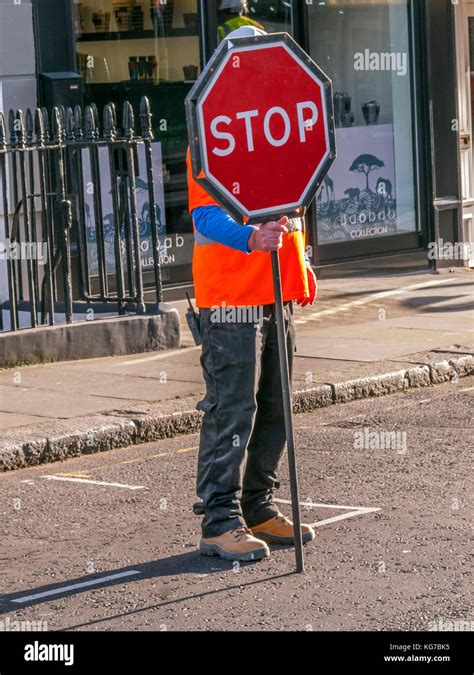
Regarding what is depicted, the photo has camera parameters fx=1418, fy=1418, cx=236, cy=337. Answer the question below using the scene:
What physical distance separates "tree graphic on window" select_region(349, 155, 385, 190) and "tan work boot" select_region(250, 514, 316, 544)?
347 inches

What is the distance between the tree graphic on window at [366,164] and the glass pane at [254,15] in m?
1.55

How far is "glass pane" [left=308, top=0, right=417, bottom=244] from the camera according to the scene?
14148 millimetres

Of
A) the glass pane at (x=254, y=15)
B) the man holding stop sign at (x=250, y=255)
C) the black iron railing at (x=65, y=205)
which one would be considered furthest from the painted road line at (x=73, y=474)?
the glass pane at (x=254, y=15)

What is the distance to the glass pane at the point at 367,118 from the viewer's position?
14.1 m

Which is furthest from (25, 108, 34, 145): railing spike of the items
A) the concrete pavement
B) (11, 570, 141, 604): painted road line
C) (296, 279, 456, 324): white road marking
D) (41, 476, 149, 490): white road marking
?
(11, 570, 141, 604): painted road line

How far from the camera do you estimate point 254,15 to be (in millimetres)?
13367

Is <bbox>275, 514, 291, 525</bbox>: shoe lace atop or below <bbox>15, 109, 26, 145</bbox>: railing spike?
below

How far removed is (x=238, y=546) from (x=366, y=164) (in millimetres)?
9339

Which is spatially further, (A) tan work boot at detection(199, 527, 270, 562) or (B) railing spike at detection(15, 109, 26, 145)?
(B) railing spike at detection(15, 109, 26, 145)

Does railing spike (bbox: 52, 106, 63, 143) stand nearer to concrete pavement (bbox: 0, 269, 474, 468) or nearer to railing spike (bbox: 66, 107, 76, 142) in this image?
railing spike (bbox: 66, 107, 76, 142)

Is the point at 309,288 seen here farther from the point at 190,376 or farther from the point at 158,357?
the point at 158,357

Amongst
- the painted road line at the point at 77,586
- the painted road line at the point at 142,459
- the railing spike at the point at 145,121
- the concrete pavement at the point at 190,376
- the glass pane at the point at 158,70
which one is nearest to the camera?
the painted road line at the point at 77,586

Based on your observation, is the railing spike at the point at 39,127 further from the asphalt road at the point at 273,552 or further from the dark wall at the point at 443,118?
the dark wall at the point at 443,118

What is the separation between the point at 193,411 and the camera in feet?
27.9
